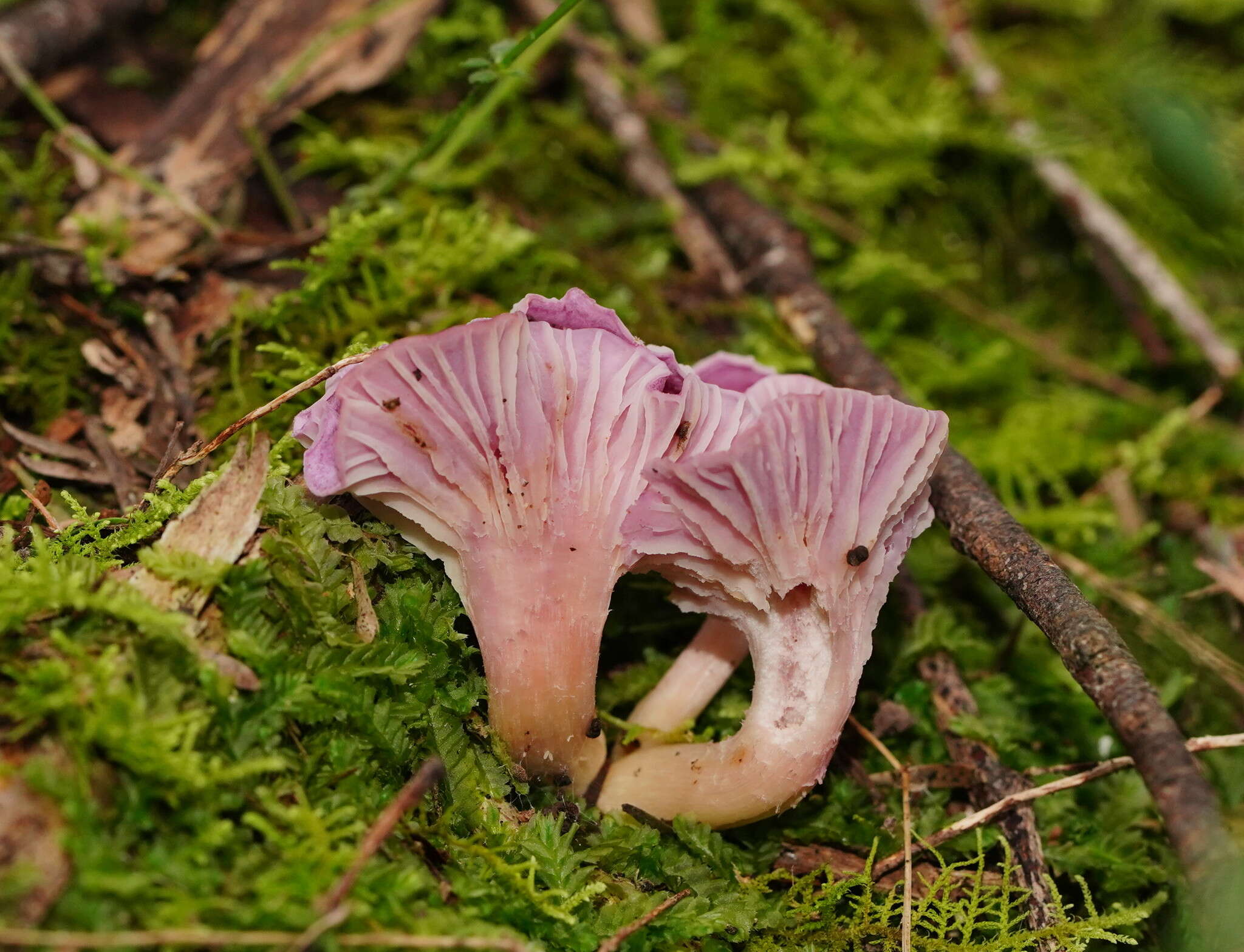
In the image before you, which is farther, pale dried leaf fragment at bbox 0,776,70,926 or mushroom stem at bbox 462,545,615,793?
mushroom stem at bbox 462,545,615,793

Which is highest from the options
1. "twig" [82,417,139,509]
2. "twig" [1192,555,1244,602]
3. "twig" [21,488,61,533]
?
"twig" [21,488,61,533]

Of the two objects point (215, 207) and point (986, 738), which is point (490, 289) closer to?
point (215, 207)

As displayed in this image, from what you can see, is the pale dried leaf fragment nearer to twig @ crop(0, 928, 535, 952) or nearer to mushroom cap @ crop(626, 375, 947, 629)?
twig @ crop(0, 928, 535, 952)

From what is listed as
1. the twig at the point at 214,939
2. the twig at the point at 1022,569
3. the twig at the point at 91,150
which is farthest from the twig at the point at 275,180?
the twig at the point at 214,939

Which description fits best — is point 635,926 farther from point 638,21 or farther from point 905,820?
point 638,21

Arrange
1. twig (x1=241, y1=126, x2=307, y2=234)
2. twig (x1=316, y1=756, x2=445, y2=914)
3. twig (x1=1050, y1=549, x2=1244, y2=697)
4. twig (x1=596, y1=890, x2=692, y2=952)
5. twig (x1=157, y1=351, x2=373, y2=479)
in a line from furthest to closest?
twig (x1=241, y1=126, x2=307, y2=234) → twig (x1=1050, y1=549, x2=1244, y2=697) → twig (x1=157, y1=351, x2=373, y2=479) → twig (x1=596, y1=890, x2=692, y2=952) → twig (x1=316, y1=756, x2=445, y2=914)

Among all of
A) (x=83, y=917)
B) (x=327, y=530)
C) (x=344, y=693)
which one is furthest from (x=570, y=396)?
(x=83, y=917)

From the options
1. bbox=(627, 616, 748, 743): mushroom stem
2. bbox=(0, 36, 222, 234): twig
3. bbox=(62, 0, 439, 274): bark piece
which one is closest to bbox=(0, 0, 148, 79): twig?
bbox=(0, 36, 222, 234): twig
